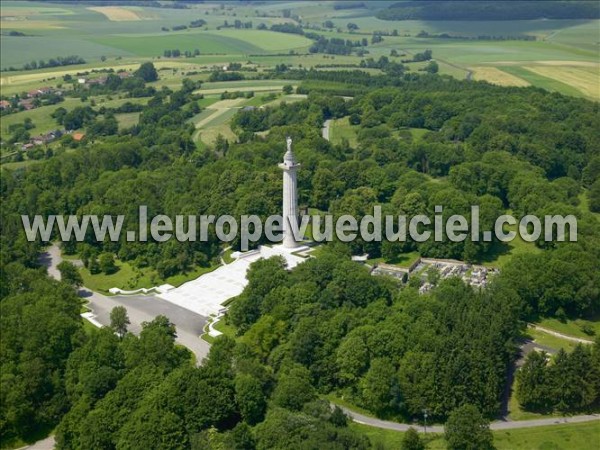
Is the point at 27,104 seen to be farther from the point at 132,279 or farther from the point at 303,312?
→ the point at 303,312

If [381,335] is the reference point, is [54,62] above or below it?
above

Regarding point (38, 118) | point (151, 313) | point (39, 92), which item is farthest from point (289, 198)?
point (39, 92)

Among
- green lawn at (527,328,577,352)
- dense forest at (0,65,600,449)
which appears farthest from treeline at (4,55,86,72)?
green lawn at (527,328,577,352)

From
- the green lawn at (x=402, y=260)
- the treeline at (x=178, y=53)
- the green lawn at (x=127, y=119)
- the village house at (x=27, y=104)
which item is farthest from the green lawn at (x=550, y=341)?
the treeline at (x=178, y=53)

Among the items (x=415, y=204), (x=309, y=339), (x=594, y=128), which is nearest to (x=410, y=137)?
(x=594, y=128)

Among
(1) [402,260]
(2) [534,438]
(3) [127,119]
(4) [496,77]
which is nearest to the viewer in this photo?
(2) [534,438]

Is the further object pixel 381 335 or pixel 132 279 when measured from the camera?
pixel 132 279
